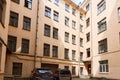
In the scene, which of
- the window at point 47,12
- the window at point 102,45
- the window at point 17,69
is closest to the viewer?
the window at point 17,69

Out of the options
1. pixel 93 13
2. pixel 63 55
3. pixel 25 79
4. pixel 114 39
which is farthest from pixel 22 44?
pixel 93 13

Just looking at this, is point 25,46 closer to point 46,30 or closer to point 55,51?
point 46,30

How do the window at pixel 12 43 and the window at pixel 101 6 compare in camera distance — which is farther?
the window at pixel 101 6

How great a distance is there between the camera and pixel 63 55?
30.3 metres

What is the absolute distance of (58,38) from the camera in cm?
2938

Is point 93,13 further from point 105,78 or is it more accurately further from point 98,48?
point 105,78

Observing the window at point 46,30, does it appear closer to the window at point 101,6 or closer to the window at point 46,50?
the window at point 46,50

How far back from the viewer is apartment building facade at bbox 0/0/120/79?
21.5m

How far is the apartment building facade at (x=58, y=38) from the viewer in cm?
2155

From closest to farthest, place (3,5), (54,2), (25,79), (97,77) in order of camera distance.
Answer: (3,5), (25,79), (97,77), (54,2)

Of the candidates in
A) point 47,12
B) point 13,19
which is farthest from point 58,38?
point 13,19

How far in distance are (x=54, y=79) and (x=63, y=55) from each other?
11.8 metres

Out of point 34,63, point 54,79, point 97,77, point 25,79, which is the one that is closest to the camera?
point 54,79

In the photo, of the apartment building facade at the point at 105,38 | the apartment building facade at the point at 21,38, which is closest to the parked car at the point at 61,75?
the apartment building facade at the point at 21,38
